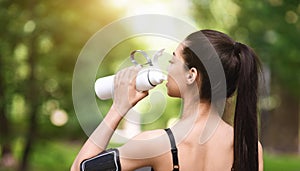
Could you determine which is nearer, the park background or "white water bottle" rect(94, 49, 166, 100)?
"white water bottle" rect(94, 49, 166, 100)

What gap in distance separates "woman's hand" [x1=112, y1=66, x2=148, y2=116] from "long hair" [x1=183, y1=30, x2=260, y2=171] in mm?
205

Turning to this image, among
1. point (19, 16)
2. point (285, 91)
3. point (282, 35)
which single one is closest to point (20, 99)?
point (19, 16)

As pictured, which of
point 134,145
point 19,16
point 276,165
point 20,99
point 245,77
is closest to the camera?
point 134,145

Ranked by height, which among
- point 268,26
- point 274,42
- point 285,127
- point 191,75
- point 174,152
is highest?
point 285,127

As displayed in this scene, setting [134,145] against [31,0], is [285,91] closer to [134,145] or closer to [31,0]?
[31,0]

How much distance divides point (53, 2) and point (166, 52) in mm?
8378

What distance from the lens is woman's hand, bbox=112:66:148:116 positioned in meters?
2.38

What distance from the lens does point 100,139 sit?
2.37m

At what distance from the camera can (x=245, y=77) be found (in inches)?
97.8

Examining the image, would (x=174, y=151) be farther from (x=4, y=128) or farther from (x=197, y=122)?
(x=4, y=128)

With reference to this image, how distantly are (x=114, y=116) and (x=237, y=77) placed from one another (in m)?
0.47

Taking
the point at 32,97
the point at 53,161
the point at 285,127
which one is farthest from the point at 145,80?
the point at 285,127

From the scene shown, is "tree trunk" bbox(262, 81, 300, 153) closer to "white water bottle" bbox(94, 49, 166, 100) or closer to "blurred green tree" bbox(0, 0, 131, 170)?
"blurred green tree" bbox(0, 0, 131, 170)

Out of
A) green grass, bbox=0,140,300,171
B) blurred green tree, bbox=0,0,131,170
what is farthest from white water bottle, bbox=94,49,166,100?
green grass, bbox=0,140,300,171
